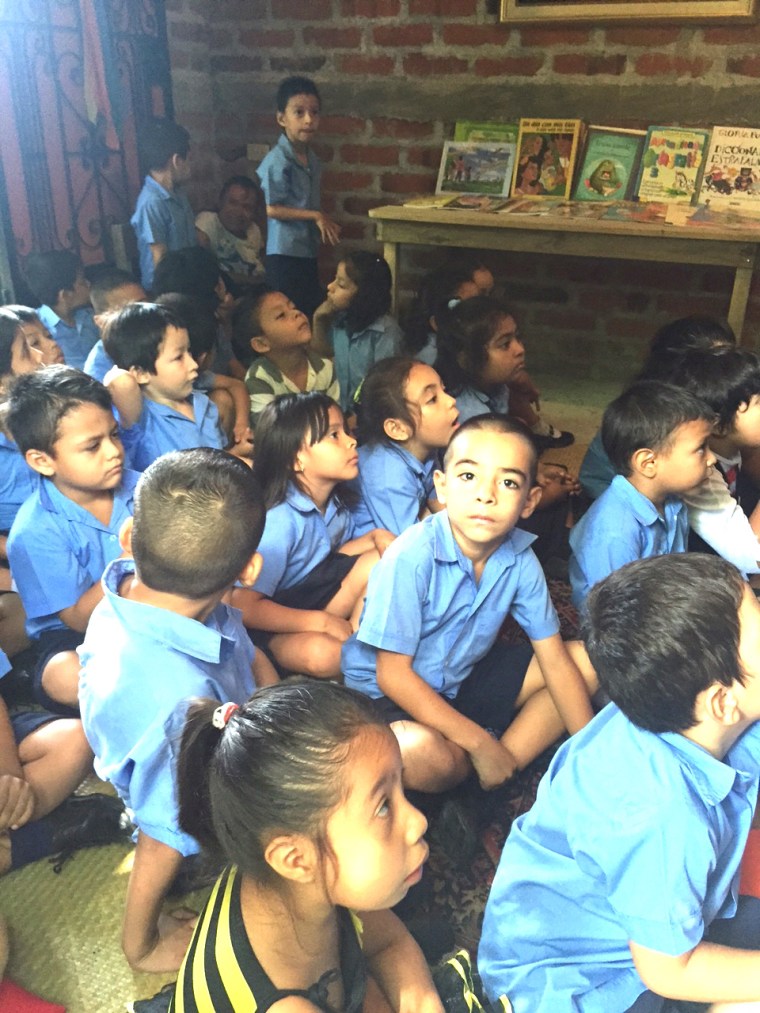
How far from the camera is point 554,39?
10.5 ft

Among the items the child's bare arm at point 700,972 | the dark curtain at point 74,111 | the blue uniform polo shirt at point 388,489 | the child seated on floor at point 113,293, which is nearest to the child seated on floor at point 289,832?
the child's bare arm at point 700,972

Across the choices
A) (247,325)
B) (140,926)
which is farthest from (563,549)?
(140,926)

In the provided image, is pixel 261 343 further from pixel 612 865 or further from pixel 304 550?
pixel 612 865

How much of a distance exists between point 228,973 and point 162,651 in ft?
1.38

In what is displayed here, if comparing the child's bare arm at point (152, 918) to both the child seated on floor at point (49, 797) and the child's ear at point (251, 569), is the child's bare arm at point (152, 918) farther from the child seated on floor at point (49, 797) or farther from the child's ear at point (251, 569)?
the child's ear at point (251, 569)

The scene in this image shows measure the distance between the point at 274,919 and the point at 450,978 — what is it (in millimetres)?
343

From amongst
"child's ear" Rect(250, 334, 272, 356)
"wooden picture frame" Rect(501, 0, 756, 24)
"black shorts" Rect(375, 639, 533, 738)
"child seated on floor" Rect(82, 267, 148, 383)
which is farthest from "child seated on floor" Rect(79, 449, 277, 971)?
"wooden picture frame" Rect(501, 0, 756, 24)

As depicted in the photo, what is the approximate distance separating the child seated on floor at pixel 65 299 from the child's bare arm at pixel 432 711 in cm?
178

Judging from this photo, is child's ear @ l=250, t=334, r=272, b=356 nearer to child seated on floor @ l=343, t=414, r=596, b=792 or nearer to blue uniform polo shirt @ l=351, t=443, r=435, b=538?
blue uniform polo shirt @ l=351, t=443, r=435, b=538

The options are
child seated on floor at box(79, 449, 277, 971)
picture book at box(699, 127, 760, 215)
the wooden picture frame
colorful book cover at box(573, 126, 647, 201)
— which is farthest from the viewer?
colorful book cover at box(573, 126, 647, 201)

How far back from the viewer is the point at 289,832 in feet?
2.54

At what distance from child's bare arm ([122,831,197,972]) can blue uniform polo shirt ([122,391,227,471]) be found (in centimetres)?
111

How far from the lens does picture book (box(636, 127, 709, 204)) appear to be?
3143mm

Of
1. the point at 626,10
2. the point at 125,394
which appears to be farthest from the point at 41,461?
the point at 626,10
